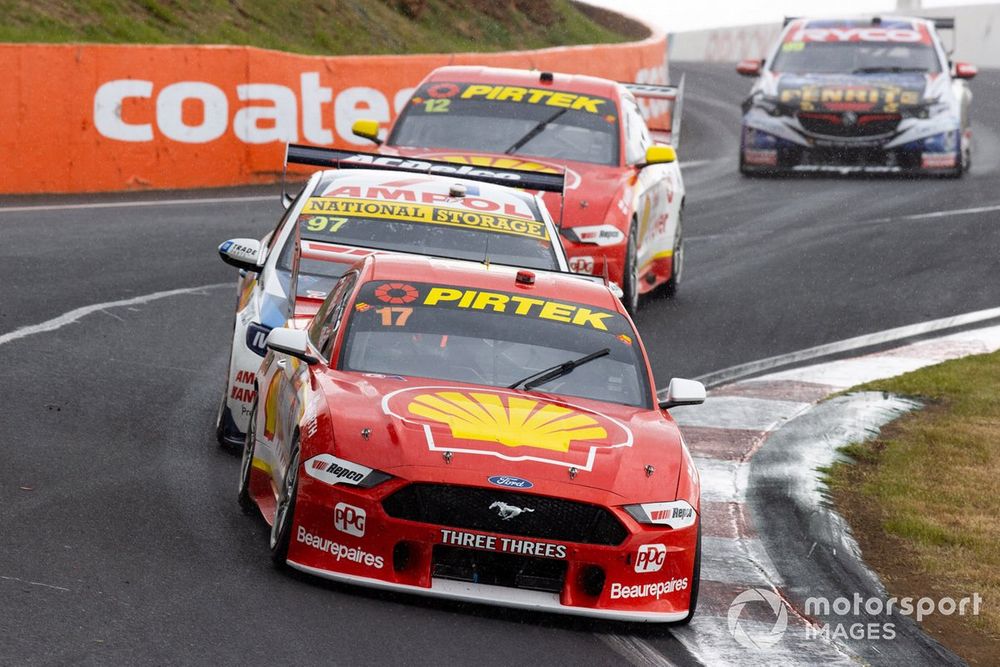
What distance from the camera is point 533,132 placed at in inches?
577

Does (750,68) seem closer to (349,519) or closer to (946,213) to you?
(946,213)

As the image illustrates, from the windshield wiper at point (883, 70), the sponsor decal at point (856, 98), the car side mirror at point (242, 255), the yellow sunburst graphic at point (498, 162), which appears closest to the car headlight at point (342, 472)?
the car side mirror at point (242, 255)

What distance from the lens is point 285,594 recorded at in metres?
6.97

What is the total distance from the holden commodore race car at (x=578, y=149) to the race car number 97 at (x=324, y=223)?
288 cm

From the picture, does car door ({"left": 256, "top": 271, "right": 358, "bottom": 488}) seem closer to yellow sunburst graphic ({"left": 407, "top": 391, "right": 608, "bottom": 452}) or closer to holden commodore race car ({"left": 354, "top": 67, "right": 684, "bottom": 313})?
yellow sunburst graphic ({"left": 407, "top": 391, "right": 608, "bottom": 452})

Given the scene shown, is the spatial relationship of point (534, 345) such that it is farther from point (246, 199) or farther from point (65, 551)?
point (246, 199)

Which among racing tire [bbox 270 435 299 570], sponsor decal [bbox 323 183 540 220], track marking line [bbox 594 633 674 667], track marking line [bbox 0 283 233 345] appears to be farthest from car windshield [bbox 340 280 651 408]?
track marking line [bbox 0 283 233 345]

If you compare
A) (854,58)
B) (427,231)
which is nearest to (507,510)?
(427,231)

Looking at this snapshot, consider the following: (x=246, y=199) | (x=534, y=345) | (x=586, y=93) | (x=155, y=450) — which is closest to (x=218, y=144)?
(x=246, y=199)

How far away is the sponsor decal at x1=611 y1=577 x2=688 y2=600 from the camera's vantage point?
7.02 metres

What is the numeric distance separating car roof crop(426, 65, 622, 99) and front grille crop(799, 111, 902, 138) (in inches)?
285

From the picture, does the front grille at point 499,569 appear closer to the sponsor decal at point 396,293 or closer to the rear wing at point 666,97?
the sponsor decal at point 396,293

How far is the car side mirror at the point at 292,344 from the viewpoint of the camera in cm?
786

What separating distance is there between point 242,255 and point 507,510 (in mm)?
3856
